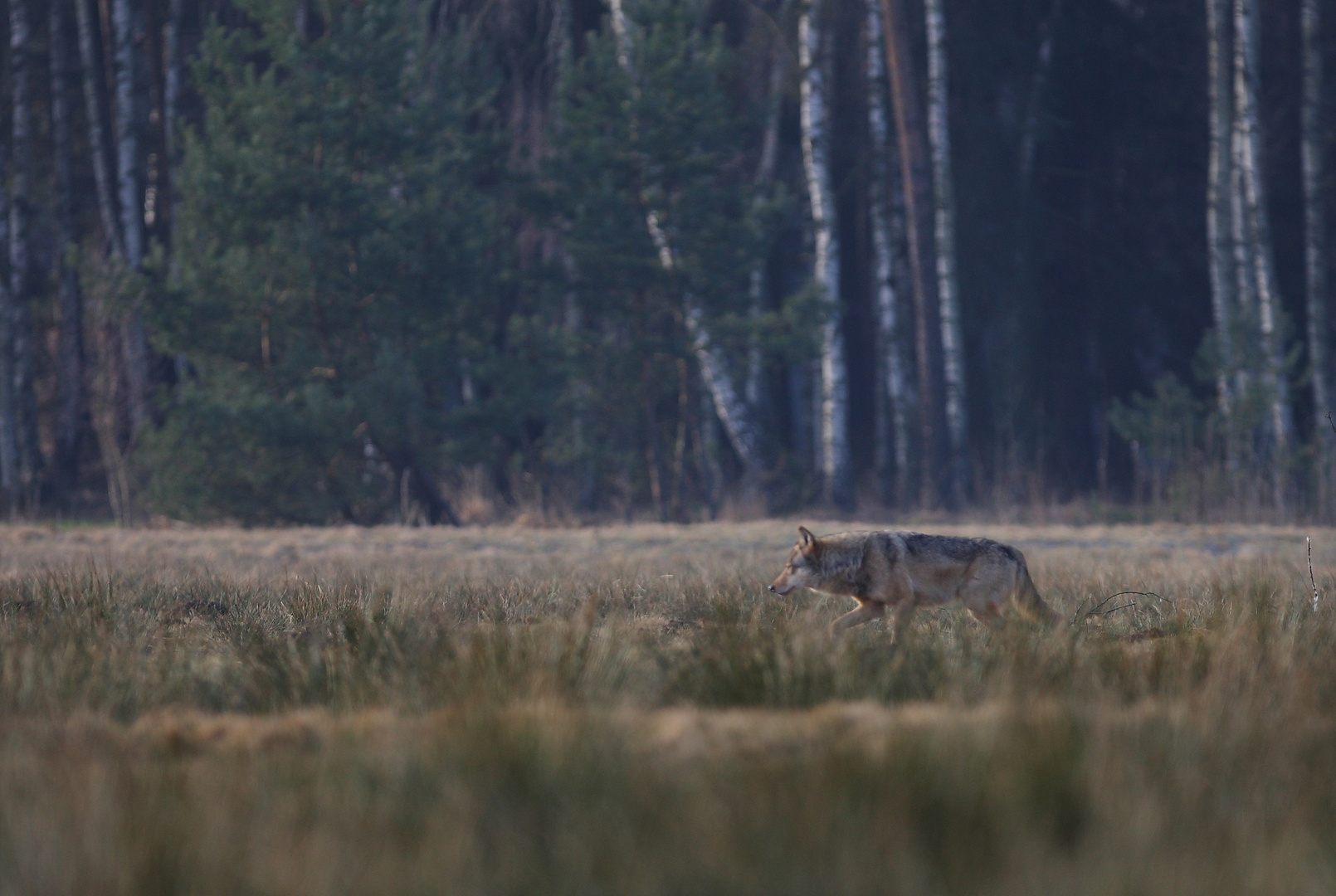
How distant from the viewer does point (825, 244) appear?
2292 cm

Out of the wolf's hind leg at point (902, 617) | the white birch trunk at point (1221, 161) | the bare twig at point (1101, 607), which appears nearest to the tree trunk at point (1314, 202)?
the white birch trunk at point (1221, 161)

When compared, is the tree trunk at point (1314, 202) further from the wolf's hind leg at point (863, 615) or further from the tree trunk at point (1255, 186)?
the wolf's hind leg at point (863, 615)

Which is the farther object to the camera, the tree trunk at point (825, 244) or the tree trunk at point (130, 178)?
the tree trunk at point (130, 178)

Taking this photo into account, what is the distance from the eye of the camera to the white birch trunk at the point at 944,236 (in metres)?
23.0

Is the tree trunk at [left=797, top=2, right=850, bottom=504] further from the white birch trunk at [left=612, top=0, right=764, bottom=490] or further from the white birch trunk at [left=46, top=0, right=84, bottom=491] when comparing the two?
the white birch trunk at [left=46, top=0, right=84, bottom=491]

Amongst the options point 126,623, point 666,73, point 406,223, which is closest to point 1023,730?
point 126,623

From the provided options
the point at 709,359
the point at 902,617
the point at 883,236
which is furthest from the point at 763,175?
the point at 902,617

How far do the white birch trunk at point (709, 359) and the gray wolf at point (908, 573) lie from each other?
13640mm

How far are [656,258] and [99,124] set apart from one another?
11687 millimetres

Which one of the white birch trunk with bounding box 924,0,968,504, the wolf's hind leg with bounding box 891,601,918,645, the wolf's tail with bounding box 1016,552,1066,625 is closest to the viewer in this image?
the wolf's hind leg with bounding box 891,601,918,645

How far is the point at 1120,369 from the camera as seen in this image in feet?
96.6

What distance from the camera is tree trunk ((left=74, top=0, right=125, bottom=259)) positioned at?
2442 cm

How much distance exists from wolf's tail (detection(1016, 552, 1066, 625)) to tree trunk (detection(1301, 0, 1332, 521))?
16557 millimetres

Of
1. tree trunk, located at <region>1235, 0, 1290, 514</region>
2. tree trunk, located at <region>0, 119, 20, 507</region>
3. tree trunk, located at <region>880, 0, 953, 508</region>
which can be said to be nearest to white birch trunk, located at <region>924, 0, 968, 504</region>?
tree trunk, located at <region>880, 0, 953, 508</region>
